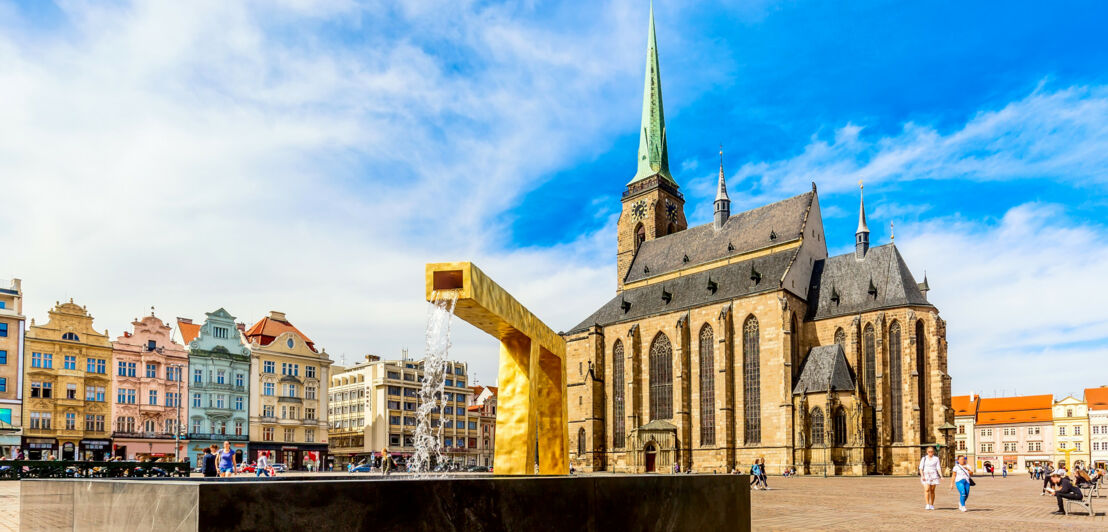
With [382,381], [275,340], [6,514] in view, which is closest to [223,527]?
[6,514]

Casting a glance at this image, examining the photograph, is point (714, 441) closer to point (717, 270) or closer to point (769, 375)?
point (769, 375)

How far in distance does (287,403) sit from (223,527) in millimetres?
62339

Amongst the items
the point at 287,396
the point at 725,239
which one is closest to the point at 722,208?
the point at 725,239

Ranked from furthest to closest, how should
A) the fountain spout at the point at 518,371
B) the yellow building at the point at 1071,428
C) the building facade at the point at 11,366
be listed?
the yellow building at the point at 1071,428 < the building facade at the point at 11,366 < the fountain spout at the point at 518,371

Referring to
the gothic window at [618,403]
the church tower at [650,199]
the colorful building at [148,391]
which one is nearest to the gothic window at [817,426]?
the gothic window at [618,403]

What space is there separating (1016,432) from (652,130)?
60.9 meters

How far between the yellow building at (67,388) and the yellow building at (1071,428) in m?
97.0

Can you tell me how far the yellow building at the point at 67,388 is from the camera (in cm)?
4981

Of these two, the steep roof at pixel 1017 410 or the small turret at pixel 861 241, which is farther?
the steep roof at pixel 1017 410

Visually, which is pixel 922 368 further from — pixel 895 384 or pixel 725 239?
pixel 725 239

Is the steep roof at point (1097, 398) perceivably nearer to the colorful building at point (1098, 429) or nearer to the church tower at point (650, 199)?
the colorful building at point (1098, 429)

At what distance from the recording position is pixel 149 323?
57.6 m

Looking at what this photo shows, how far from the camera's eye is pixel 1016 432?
96.8 meters

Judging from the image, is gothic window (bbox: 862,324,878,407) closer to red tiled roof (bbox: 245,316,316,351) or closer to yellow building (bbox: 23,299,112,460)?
red tiled roof (bbox: 245,316,316,351)
